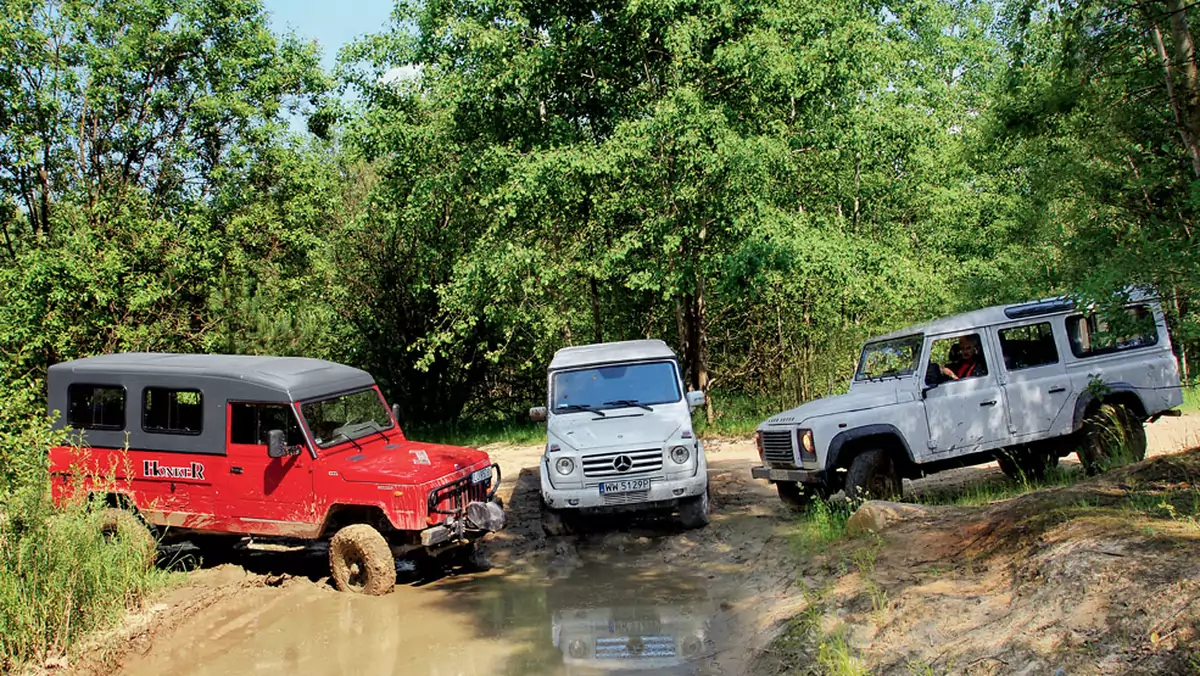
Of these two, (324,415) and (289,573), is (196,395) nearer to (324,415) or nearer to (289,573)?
(324,415)

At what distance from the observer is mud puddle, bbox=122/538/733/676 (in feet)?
21.2

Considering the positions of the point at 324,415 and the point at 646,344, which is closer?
the point at 324,415

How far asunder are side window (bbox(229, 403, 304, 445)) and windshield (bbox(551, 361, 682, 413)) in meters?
2.91

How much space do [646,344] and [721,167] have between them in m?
5.18

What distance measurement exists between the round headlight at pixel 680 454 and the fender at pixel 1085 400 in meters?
4.11

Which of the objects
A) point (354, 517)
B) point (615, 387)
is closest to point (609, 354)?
point (615, 387)

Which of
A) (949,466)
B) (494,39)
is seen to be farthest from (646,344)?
(494,39)

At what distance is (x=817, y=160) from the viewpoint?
19203 millimetres

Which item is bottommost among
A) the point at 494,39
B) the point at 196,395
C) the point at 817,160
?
the point at 196,395

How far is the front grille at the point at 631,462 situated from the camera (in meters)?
9.06

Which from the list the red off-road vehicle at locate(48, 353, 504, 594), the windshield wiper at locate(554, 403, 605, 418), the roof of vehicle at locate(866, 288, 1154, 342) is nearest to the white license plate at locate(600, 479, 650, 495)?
the windshield wiper at locate(554, 403, 605, 418)

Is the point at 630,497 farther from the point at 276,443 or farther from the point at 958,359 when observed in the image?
the point at 958,359

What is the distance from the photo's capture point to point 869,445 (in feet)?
29.8

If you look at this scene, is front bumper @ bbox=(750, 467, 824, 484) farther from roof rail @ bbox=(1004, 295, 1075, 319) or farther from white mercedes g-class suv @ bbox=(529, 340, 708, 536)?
roof rail @ bbox=(1004, 295, 1075, 319)
